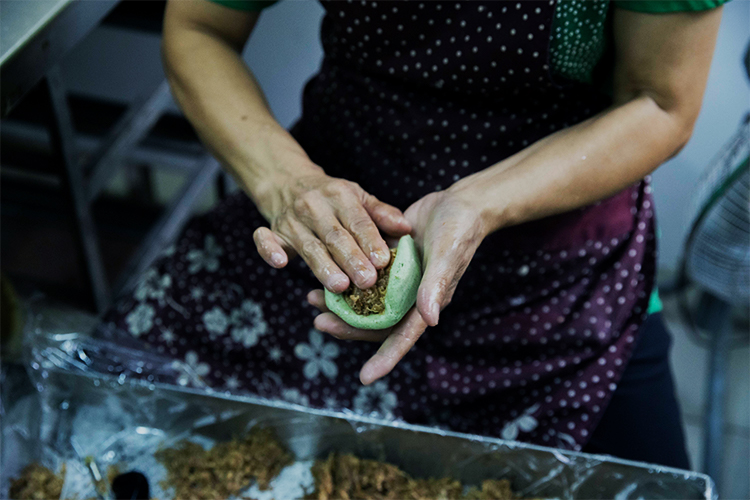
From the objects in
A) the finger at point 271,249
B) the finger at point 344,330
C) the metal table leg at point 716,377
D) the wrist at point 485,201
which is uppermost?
the wrist at point 485,201

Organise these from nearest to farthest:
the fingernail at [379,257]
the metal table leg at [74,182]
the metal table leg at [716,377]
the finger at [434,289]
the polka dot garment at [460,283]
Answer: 1. the finger at [434,289]
2. the fingernail at [379,257]
3. the polka dot garment at [460,283]
4. the metal table leg at [74,182]
5. the metal table leg at [716,377]

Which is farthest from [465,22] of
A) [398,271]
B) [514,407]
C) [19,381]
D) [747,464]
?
[747,464]

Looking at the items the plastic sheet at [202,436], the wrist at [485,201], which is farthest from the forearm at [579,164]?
the plastic sheet at [202,436]

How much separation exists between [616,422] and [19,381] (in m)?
1.06

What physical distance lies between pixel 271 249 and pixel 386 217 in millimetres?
183

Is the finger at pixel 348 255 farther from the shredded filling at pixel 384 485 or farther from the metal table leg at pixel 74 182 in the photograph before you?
the metal table leg at pixel 74 182

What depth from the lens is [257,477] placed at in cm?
104

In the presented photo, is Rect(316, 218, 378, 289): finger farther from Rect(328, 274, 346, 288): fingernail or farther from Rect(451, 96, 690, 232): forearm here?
Rect(451, 96, 690, 232): forearm

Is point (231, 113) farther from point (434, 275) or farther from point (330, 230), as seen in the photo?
point (434, 275)

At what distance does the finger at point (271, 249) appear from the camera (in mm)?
911

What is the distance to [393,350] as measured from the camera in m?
0.87

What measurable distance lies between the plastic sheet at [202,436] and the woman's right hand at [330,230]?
264 mm

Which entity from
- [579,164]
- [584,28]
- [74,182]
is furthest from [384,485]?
[74,182]

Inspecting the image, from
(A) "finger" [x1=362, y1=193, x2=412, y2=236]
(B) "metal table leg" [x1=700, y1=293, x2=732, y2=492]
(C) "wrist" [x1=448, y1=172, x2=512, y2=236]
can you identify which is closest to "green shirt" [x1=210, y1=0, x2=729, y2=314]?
(C) "wrist" [x1=448, y1=172, x2=512, y2=236]
